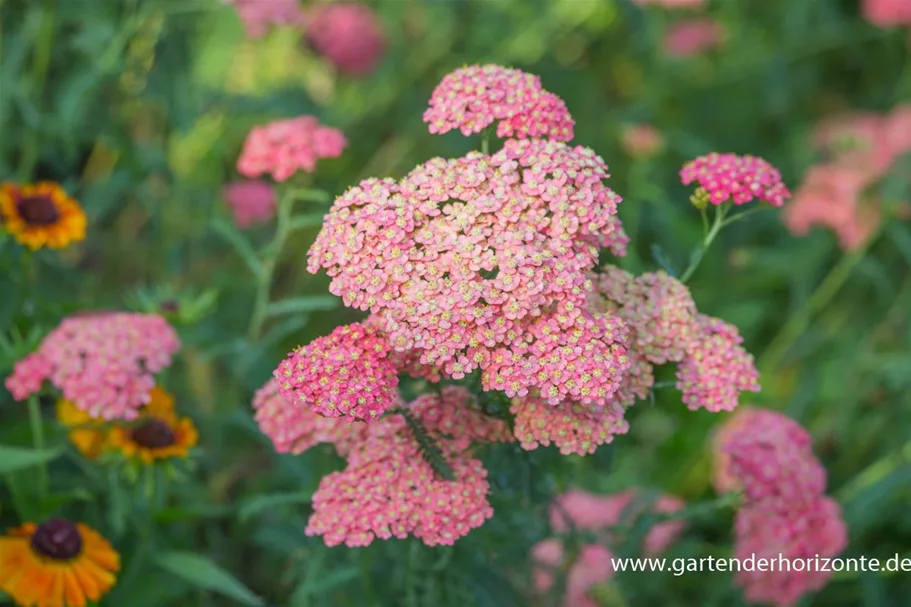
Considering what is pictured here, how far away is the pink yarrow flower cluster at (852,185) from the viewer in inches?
124

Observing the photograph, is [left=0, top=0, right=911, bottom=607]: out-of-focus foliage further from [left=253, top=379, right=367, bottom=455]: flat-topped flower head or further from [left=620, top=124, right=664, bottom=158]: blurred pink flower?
[left=253, top=379, right=367, bottom=455]: flat-topped flower head

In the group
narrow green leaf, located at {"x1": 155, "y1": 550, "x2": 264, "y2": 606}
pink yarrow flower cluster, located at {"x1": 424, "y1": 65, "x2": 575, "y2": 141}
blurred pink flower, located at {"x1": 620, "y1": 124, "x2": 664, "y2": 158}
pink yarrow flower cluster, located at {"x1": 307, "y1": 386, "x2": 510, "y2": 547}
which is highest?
pink yarrow flower cluster, located at {"x1": 424, "y1": 65, "x2": 575, "y2": 141}

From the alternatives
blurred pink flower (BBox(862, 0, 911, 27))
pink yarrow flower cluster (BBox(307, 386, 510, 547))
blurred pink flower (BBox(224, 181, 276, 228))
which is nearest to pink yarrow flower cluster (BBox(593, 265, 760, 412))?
pink yarrow flower cluster (BBox(307, 386, 510, 547))

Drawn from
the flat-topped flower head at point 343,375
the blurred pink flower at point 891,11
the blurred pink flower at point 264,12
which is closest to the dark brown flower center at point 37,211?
the flat-topped flower head at point 343,375

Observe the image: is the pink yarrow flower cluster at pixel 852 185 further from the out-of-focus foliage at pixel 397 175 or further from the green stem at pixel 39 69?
the green stem at pixel 39 69

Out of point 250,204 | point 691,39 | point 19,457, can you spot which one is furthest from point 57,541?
point 691,39

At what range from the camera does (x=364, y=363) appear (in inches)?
59.7

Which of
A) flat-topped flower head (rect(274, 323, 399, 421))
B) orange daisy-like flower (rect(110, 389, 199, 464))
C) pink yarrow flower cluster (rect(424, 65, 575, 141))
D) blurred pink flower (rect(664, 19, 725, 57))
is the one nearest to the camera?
flat-topped flower head (rect(274, 323, 399, 421))

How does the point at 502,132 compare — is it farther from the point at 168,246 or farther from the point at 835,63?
the point at 835,63

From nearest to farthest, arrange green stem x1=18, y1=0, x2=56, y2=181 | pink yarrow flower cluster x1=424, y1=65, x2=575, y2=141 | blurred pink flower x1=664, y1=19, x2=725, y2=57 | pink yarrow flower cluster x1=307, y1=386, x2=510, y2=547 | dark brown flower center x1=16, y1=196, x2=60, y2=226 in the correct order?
1. pink yarrow flower cluster x1=307, y1=386, x2=510, y2=547
2. pink yarrow flower cluster x1=424, y1=65, x2=575, y2=141
3. dark brown flower center x1=16, y1=196, x2=60, y2=226
4. green stem x1=18, y1=0, x2=56, y2=181
5. blurred pink flower x1=664, y1=19, x2=725, y2=57

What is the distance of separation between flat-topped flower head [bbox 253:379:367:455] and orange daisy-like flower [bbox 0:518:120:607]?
0.43 m

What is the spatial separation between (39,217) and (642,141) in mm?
1946

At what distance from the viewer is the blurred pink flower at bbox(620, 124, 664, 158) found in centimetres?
341

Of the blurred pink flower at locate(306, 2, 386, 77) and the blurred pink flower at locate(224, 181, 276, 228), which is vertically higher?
the blurred pink flower at locate(306, 2, 386, 77)
